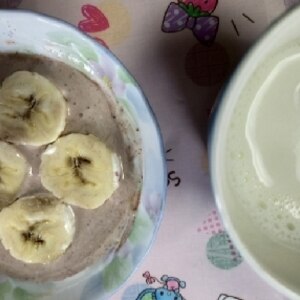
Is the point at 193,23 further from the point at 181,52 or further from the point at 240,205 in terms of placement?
the point at 240,205

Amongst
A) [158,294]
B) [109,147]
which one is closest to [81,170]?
[109,147]

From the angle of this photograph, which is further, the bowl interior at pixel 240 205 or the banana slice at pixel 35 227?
the banana slice at pixel 35 227

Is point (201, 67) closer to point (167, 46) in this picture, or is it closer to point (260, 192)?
point (167, 46)

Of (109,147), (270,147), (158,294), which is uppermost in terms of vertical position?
(270,147)

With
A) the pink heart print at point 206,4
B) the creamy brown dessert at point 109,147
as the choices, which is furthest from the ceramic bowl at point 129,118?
the pink heart print at point 206,4

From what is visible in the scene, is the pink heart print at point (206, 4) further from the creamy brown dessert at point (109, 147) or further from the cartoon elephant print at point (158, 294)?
the cartoon elephant print at point (158, 294)

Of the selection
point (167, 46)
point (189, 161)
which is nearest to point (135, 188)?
point (189, 161)

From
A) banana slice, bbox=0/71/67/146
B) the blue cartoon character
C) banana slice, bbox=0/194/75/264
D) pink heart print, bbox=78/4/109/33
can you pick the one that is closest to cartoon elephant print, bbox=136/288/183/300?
the blue cartoon character
